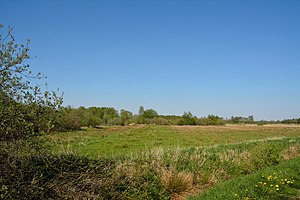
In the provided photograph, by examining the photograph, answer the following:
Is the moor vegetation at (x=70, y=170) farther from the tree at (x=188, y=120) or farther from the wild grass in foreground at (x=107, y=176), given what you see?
the tree at (x=188, y=120)

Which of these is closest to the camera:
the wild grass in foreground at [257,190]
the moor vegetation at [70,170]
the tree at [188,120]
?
the moor vegetation at [70,170]

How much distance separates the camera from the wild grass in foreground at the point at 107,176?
17.9 feet

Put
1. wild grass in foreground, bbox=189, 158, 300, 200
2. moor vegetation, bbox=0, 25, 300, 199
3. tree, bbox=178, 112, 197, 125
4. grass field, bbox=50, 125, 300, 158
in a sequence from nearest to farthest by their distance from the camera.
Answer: moor vegetation, bbox=0, 25, 300, 199 → wild grass in foreground, bbox=189, 158, 300, 200 → grass field, bbox=50, 125, 300, 158 → tree, bbox=178, 112, 197, 125

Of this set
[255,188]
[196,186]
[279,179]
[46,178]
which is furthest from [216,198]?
[46,178]

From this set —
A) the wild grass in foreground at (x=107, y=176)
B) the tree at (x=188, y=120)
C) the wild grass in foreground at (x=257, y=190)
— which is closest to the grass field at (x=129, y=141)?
the wild grass in foreground at (x=107, y=176)

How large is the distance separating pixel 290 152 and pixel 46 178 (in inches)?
673

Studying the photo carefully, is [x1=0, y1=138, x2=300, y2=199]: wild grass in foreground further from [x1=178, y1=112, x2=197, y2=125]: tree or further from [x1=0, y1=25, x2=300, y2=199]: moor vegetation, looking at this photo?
[x1=178, y1=112, x2=197, y2=125]: tree

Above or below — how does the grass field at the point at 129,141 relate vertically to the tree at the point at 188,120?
below

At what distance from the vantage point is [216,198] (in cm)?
740

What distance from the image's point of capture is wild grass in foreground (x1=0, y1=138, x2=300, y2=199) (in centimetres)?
546

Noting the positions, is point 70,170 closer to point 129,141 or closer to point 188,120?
point 129,141

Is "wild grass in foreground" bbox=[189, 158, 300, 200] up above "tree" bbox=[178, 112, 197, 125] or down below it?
below

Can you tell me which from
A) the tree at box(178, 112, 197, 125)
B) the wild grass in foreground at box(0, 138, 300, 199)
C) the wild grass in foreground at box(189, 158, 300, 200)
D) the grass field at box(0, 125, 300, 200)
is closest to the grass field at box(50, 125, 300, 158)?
the grass field at box(0, 125, 300, 200)

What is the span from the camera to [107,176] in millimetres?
7645
